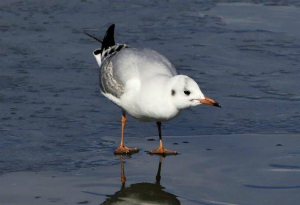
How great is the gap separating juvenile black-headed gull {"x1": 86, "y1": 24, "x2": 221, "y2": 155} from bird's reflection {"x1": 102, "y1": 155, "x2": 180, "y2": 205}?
1.96 ft

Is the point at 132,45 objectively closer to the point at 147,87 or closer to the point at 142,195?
the point at 147,87

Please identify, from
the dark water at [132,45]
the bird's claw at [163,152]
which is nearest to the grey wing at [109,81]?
the dark water at [132,45]

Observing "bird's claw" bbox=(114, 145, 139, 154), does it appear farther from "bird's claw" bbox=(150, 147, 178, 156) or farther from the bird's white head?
the bird's white head

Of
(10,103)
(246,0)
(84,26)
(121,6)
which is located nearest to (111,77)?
(10,103)

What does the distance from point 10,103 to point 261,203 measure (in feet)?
9.78

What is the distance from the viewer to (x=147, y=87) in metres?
5.61

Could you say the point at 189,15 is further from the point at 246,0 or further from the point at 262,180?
the point at 262,180

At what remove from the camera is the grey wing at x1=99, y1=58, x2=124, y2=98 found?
19.9 feet

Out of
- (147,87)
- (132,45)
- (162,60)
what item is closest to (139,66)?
(162,60)

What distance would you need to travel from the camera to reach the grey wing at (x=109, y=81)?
6071 millimetres

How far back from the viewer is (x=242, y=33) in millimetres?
9172

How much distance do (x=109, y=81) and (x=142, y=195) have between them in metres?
1.60

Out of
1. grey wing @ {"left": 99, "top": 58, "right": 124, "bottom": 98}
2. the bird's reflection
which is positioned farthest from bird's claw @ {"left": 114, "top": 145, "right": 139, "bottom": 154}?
the bird's reflection

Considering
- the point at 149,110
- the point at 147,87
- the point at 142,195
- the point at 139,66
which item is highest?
the point at 139,66
